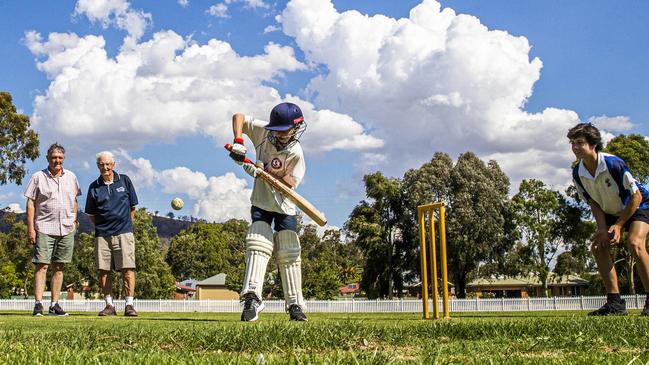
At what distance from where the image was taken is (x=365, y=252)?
167ft

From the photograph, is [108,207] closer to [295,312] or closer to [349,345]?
[295,312]

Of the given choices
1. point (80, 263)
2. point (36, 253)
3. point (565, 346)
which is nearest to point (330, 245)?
point (80, 263)

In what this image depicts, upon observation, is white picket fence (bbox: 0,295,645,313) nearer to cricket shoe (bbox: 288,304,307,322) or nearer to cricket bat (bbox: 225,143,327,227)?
cricket shoe (bbox: 288,304,307,322)

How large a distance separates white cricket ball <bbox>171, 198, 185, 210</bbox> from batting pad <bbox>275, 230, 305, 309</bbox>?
34.0 metres

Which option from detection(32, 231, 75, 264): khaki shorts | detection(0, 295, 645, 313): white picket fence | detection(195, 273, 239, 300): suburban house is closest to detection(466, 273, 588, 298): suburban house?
detection(195, 273, 239, 300): suburban house

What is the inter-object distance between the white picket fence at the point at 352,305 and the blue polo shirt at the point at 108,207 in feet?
77.7

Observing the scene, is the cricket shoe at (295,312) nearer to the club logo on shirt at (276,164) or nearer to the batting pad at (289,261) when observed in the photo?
the batting pad at (289,261)

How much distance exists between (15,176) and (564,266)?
4494 cm

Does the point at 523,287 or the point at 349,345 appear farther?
the point at 523,287

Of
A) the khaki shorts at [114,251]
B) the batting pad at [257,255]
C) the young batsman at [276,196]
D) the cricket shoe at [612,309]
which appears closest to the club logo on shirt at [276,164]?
the young batsman at [276,196]

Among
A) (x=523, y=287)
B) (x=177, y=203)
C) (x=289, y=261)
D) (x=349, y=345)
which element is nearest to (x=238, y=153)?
(x=289, y=261)

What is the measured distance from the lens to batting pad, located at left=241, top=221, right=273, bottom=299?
19.6ft

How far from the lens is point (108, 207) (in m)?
8.52

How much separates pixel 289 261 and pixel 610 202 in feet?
11.7
